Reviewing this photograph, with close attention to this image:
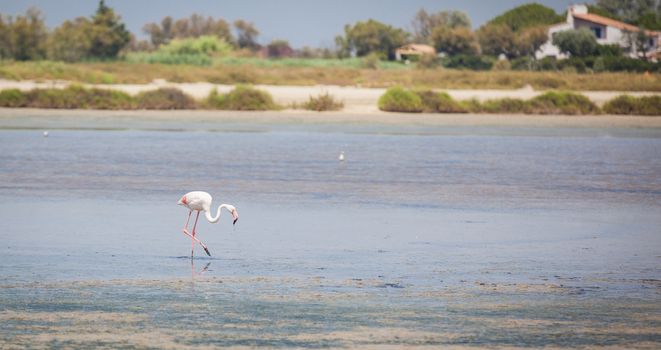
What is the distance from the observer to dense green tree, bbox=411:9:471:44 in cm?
13475

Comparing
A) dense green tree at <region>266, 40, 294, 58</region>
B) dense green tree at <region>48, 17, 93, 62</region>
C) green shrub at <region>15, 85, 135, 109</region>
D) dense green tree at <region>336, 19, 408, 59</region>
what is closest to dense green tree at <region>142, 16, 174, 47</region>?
dense green tree at <region>266, 40, 294, 58</region>

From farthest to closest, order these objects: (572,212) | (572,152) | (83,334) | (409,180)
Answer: (572,152)
(409,180)
(572,212)
(83,334)

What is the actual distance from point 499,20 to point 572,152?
92.9 meters

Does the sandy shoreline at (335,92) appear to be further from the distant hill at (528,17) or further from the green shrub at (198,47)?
the distant hill at (528,17)

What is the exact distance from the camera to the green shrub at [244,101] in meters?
40.6

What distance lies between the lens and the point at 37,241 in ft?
44.1

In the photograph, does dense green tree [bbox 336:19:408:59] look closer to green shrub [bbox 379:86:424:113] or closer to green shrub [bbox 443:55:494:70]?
green shrub [bbox 443:55:494:70]

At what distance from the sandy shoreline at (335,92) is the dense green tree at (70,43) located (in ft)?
92.4

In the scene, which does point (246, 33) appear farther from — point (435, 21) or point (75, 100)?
point (75, 100)

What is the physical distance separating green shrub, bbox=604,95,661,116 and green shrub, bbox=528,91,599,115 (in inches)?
21.5

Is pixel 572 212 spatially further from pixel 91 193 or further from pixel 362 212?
pixel 91 193

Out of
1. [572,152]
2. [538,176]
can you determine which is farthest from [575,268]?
[572,152]

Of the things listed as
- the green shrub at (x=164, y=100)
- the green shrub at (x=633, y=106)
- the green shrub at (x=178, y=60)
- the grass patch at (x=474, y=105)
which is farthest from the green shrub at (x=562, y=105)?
the green shrub at (x=178, y=60)

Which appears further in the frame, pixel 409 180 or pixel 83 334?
pixel 409 180
